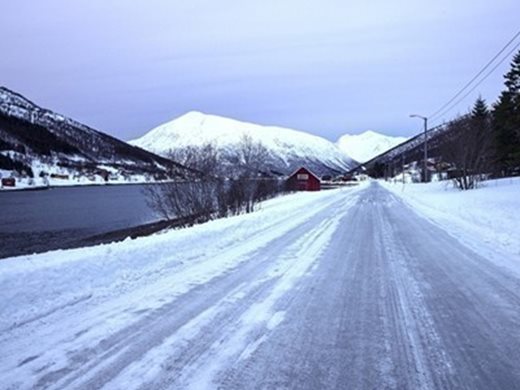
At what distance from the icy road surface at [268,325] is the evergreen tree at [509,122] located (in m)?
46.2

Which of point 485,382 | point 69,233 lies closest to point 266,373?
point 485,382

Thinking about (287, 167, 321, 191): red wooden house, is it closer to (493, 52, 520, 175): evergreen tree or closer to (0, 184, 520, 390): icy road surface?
(493, 52, 520, 175): evergreen tree

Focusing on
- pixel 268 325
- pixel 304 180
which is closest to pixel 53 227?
pixel 268 325

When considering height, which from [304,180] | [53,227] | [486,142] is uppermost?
[486,142]

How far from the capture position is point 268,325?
5.42 m

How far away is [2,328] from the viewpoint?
206 inches

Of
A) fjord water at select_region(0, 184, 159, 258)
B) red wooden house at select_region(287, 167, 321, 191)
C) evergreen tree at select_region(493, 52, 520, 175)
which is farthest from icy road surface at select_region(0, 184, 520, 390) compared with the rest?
red wooden house at select_region(287, 167, 321, 191)

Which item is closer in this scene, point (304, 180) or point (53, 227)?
point (53, 227)

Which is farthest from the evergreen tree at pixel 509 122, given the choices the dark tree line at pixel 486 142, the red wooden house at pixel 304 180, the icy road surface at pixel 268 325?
the icy road surface at pixel 268 325

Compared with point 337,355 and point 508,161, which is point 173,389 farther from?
Answer: point 508,161

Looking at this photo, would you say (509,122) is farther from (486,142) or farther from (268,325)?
(268,325)

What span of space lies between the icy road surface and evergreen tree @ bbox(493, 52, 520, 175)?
46.2m

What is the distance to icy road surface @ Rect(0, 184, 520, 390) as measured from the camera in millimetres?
4055

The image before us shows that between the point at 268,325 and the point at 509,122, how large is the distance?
53.0 metres
